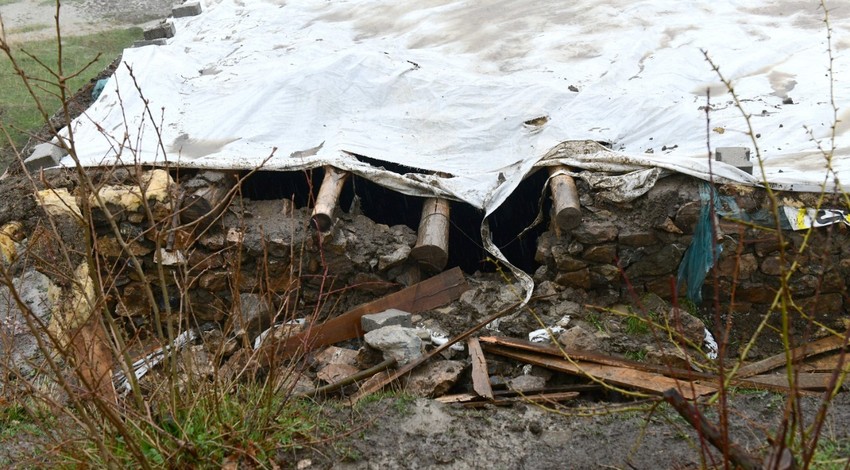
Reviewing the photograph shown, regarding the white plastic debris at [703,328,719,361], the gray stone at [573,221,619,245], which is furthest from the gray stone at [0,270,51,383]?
the white plastic debris at [703,328,719,361]

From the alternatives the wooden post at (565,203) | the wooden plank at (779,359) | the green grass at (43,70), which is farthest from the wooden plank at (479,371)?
the green grass at (43,70)

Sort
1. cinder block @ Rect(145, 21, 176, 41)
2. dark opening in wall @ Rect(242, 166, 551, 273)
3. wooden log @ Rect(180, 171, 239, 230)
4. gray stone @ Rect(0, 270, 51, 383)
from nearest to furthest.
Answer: gray stone @ Rect(0, 270, 51, 383), wooden log @ Rect(180, 171, 239, 230), dark opening in wall @ Rect(242, 166, 551, 273), cinder block @ Rect(145, 21, 176, 41)

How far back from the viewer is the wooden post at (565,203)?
551 centimetres

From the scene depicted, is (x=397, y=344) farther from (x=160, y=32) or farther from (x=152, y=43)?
(x=160, y=32)

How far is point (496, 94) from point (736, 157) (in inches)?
96.8

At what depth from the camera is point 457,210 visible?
22.1 ft

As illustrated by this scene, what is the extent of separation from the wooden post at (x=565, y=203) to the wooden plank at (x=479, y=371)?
43.1 inches

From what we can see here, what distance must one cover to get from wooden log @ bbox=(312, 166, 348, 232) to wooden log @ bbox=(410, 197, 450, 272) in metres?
0.69

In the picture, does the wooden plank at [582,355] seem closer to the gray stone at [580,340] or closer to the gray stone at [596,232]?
the gray stone at [580,340]

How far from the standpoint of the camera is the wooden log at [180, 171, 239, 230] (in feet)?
19.8

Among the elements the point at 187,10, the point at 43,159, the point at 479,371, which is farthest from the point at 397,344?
the point at 187,10

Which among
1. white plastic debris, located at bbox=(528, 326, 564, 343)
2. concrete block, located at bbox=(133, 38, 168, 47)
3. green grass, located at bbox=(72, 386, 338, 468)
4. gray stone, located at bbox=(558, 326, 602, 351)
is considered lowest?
white plastic debris, located at bbox=(528, 326, 564, 343)

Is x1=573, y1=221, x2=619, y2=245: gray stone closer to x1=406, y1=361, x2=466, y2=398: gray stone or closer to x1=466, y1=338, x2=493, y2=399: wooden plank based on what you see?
x1=466, y1=338, x2=493, y2=399: wooden plank

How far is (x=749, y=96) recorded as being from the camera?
21.8 feet
